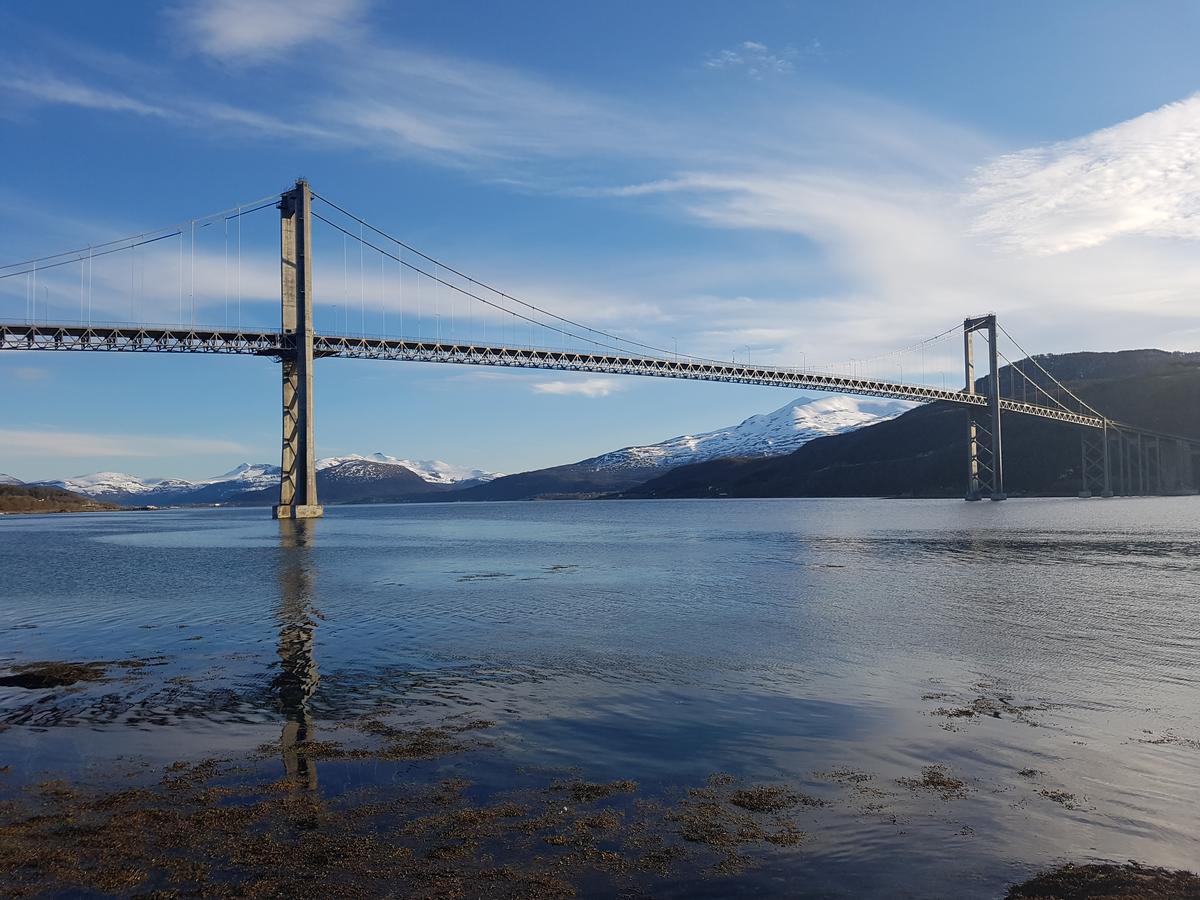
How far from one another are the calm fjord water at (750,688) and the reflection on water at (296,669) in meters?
0.11

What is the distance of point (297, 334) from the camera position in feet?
263

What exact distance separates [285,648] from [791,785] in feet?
41.1

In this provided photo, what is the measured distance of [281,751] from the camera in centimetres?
1010

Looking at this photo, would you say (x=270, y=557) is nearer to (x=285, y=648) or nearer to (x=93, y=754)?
(x=285, y=648)

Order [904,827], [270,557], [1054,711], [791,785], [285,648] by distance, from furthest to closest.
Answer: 1. [270,557]
2. [285,648]
3. [1054,711]
4. [791,785]
5. [904,827]

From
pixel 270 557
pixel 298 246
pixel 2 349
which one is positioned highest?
pixel 298 246

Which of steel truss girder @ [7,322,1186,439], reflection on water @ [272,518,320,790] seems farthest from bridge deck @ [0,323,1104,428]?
reflection on water @ [272,518,320,790]

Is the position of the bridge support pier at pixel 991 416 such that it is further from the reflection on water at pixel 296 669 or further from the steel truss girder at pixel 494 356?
the reflection on water at pixel 296 669

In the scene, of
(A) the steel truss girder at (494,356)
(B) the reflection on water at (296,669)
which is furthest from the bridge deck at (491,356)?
(B) the reflection on water at (296,669)

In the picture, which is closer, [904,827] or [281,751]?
[904,827]

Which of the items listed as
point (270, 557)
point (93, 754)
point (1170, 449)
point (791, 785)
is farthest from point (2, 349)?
point (1170, 449)

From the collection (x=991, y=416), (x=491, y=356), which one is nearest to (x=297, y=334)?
(x=491, y=356)

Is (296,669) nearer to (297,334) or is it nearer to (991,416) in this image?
(297,334)

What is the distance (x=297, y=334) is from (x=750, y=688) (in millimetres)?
75386
